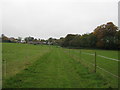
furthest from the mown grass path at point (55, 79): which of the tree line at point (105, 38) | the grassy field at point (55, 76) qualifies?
the tree line at point (105, 38)

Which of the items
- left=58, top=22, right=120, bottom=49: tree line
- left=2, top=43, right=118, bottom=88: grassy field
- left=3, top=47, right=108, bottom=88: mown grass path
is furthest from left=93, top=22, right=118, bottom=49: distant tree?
left=3, top=47, right=108, bottom=88: mown grass path

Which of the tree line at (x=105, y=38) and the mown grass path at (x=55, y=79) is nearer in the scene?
the mown grass path at (x=55, y=79)

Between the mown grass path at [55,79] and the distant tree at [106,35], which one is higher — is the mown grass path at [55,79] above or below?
below

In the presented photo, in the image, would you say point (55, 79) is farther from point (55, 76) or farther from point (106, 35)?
point (106, 35)

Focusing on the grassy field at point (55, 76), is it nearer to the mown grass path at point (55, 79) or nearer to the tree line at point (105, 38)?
the mown grass path at point (55, 79)

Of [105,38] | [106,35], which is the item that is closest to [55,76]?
[105,38]

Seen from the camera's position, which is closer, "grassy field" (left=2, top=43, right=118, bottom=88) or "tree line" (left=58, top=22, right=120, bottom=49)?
"grassy field" (left=2, top=43, right=118, bottom=88)

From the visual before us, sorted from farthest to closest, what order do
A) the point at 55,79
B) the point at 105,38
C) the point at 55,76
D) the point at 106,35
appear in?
the point at 106,35 < the point at 105,38 < the point at 55,76 < the point at 55,79

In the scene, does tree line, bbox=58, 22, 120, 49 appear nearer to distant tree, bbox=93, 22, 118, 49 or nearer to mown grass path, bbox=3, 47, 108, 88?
distant tree, bbox=93, 22, 118, 49

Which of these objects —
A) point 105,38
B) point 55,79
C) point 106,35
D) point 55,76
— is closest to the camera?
point 55,79

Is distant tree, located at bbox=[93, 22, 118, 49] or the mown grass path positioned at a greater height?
distant tree, located at bbox=[93, 22, 118, 49]

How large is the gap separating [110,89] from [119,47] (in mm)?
58985

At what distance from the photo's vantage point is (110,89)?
16.9 ft

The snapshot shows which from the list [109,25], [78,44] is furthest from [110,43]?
[78,44]
